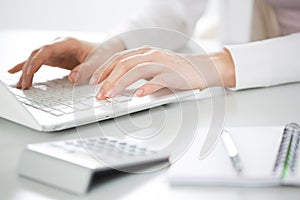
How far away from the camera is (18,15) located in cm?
271

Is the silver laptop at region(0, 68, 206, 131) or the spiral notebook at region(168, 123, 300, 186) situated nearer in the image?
the spiral notebook at region(168, 123, 300, 186)

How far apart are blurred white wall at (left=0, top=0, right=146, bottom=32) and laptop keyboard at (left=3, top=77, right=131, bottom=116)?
188 centimetres

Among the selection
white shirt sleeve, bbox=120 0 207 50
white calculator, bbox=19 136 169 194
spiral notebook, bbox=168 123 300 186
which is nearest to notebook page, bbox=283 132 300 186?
spiral notebook, bbox=168 123 300 186

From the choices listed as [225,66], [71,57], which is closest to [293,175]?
[225,66]

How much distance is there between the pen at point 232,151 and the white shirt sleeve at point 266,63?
30cm

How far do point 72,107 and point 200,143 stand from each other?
0.68 feet

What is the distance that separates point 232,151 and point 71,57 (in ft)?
1.73

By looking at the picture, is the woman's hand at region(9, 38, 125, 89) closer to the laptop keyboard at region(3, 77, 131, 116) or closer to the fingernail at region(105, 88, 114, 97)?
the laptop keyboard at region(3, 77, 131, 116)

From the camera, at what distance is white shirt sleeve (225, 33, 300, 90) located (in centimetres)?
94

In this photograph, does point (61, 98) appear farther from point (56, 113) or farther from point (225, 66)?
point (225, 66)

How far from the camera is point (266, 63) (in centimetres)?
97

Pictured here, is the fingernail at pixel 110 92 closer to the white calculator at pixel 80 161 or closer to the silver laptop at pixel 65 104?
the silver laptop at pixel 65 104

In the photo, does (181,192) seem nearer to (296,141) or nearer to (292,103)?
(296,141)

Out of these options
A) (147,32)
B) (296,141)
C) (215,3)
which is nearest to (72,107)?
(296,141)
